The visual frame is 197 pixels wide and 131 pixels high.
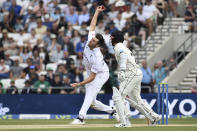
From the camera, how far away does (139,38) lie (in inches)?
1152

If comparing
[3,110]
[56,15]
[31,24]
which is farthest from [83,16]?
[3,110]

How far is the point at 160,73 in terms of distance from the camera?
90.6 feet

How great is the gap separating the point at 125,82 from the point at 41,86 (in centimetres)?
932

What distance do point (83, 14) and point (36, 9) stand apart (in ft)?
7.59

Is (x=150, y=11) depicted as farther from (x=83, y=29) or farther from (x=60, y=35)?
(x=60, y=35)

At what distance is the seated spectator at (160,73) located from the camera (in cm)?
2727

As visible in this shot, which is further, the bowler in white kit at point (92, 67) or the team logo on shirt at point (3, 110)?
the team logo on shirt at point (3, 110)

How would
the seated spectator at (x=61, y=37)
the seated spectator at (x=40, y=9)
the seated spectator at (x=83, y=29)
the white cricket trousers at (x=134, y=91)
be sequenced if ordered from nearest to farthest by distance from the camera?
the white cricket trousers at (x=134, y=91), the seated spectator at (x=61, y=37), the seated spectator at (x=83, y=29), the seated spectator at (x=40, y=9)

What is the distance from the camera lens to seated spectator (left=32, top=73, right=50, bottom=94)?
25312mm

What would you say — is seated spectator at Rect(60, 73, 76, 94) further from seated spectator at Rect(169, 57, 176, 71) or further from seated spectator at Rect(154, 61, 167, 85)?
seated spectator at Rect(169, 57, 176, 71)

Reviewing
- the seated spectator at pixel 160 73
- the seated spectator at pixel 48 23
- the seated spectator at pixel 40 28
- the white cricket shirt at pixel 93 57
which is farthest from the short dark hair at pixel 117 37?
the seated spectator at pixel 48 23

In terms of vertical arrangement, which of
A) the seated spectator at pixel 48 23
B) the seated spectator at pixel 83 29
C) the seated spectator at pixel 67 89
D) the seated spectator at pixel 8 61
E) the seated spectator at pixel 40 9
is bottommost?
the seated spectator at pixel 67 89

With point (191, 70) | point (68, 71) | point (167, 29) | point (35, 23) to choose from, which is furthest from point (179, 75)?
point (35, 23)

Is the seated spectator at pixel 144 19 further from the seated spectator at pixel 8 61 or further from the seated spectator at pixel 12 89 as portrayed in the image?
the seated spectator at pixel 12 89
